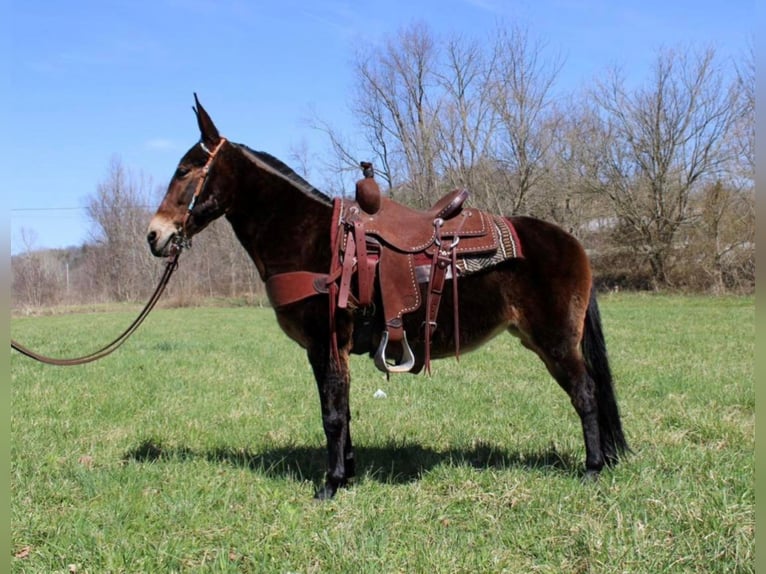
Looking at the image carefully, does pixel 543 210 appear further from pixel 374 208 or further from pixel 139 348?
pixel 374 208

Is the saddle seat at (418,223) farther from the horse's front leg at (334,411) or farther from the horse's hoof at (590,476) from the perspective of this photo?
the horse's hoof at (590,476)

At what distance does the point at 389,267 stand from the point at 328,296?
477 millimetres

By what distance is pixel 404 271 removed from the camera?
12.8ft

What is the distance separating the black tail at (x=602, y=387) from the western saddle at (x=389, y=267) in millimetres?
1030

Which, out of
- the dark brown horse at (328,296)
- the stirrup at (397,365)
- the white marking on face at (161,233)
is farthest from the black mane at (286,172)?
the stirrup at (397,365)

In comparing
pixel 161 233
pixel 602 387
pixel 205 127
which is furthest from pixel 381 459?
pixel 205 127

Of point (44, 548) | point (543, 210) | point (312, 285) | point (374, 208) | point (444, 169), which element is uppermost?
point (444, 169)

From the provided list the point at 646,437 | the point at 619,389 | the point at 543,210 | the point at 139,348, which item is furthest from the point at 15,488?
the point at 543,210

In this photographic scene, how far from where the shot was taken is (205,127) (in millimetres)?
4023

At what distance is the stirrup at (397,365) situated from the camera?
3.87m

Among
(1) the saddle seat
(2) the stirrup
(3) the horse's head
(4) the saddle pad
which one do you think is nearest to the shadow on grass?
(2) the stirrup

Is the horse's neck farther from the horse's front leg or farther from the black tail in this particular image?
the black tail

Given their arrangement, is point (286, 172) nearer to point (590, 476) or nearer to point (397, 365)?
point (397, 365)

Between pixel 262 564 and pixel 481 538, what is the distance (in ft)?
4.03
